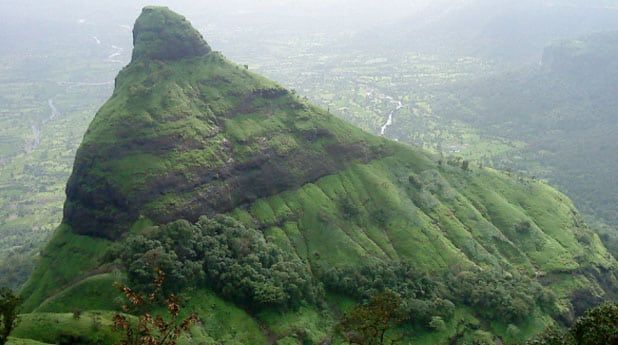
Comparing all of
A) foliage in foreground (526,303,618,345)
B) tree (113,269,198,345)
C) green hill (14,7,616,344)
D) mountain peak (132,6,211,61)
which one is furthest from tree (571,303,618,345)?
mountain peak (132,6,211,61)

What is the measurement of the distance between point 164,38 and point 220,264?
8405cm

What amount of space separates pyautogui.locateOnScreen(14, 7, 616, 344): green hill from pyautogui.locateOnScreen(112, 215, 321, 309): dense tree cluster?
0.36 meters

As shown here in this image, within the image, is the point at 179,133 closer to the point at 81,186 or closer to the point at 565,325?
the point at 81,186

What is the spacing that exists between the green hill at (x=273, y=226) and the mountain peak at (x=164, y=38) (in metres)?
0.48

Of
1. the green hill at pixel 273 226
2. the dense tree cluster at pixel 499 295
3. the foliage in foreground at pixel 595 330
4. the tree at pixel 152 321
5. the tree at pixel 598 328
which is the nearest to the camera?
the tree at pixel 152 321

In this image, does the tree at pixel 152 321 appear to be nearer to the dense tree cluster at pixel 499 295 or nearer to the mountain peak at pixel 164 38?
the dense tree cluster at pixel 499 295

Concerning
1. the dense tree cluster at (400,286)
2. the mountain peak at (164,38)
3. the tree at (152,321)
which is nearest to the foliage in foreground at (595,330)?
the dense tree cluster at (400,286)

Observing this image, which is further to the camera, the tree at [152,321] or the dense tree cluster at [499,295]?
the dense tree cluster at [499,295]

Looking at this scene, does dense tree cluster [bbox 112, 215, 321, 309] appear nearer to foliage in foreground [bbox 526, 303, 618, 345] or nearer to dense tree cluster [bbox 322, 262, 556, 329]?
dense tree cluster [bbox 322, 262, 556, 329]

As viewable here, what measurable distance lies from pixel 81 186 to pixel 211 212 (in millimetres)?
32937

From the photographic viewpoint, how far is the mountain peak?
553 ft

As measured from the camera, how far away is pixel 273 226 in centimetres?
14538

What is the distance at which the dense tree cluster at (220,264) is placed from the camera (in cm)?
11350

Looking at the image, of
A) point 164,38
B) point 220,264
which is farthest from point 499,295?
point 164,38
